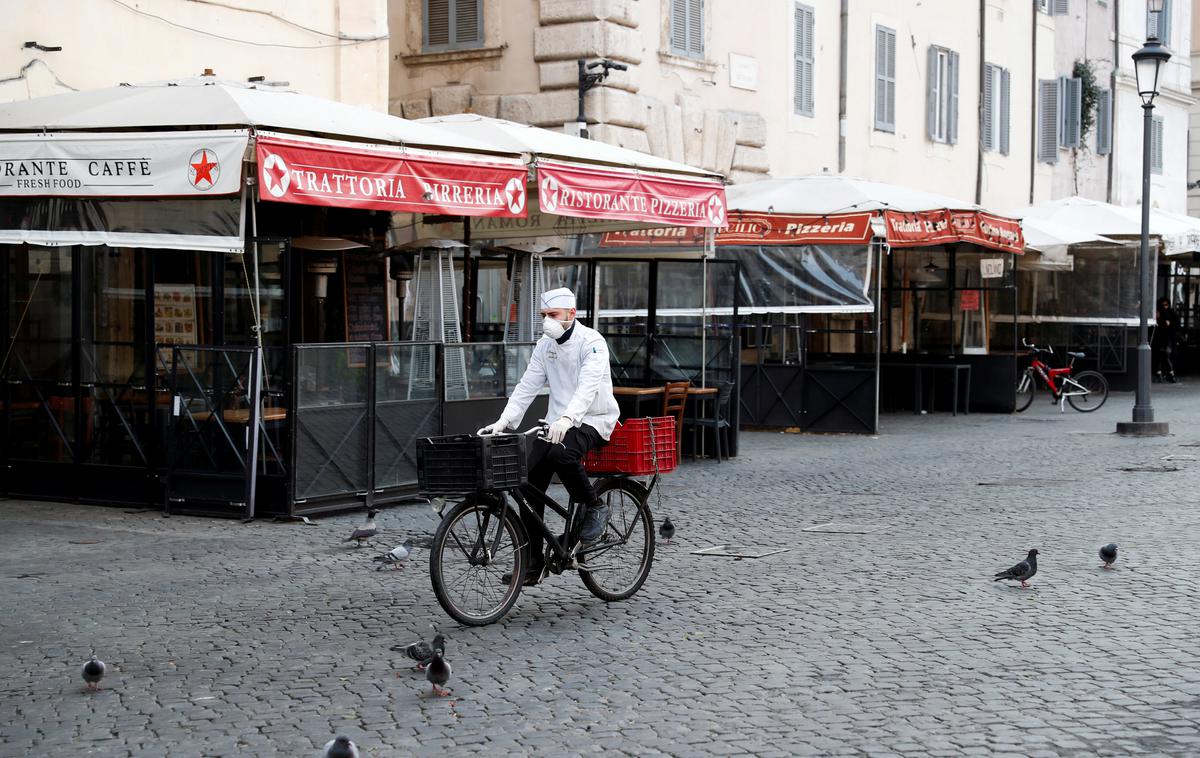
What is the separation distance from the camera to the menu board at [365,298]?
1523cm

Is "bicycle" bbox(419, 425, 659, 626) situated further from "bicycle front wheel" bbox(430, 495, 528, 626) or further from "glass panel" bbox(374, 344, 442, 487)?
"glass panel" bbox(374, 344, 442, 487)

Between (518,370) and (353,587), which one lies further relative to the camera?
(518,370)

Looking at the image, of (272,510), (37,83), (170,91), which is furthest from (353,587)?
(37,83)

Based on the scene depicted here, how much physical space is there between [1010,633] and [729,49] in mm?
16020

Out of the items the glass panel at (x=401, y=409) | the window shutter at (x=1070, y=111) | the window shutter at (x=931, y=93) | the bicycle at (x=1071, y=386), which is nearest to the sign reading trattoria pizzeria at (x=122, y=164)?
the glass panel at (x=401, y=409)

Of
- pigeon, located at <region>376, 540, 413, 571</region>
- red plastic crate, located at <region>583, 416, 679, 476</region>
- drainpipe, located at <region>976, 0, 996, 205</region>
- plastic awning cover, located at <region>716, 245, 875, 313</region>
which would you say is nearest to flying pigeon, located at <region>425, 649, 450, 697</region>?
red plastic crate, located at <region>583, 416, 679, 476</region>

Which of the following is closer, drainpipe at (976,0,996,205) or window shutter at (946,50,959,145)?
window shutter at (946,50,959,145)

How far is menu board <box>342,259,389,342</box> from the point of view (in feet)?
50.0

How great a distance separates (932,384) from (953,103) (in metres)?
8.20

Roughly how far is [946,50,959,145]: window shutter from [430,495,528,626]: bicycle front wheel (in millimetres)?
22591

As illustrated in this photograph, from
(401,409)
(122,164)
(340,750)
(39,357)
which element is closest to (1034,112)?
(401,409)

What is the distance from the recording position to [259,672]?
684cm

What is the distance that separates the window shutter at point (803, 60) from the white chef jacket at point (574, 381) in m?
16.4

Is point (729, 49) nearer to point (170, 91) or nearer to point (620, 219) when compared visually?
point (620, 219)
